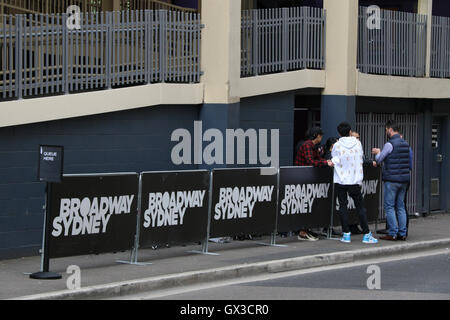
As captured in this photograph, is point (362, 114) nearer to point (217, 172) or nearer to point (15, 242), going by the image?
point (217, 172)

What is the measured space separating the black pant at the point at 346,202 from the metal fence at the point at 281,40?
286 cm

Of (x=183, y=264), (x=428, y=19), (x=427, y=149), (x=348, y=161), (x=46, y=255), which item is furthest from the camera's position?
(x=427, y=149)

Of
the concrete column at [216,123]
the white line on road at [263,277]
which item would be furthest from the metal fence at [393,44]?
the white line on road at [263,277]

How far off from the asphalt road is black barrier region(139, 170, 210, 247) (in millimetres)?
1369

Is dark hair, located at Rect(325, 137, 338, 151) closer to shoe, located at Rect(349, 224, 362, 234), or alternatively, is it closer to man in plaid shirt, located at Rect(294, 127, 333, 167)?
man in plaid shirt, located at Rect(294, 127, 333, 167)

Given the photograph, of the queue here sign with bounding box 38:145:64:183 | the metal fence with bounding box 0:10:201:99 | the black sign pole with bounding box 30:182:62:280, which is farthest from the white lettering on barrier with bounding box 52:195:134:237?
the metal fence with bounding box 0:10:201:99

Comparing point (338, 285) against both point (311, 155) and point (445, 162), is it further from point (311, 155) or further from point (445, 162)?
point (445, 162)

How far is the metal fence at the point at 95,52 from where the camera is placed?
12891 millimetres

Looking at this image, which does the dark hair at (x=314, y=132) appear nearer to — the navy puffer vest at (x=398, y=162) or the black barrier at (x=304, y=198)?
the black barrier at (x=304, y=198)

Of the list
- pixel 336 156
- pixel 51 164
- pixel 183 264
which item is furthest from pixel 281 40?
pixel 51 164

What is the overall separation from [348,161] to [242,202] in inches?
79.1

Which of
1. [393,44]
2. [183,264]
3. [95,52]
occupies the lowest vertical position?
[183,264]

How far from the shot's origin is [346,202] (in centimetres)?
1480

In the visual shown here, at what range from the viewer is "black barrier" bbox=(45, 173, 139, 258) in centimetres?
1121
